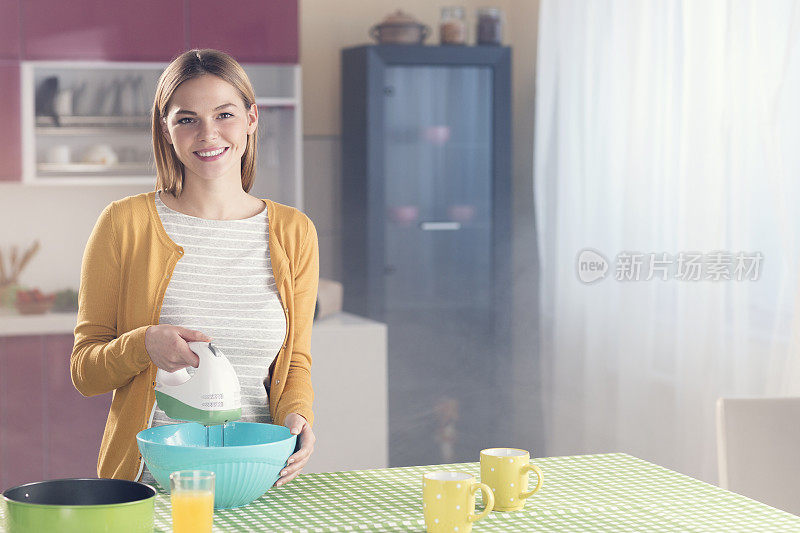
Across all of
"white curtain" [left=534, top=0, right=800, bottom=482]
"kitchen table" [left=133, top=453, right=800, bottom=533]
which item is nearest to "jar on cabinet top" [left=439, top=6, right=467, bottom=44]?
"white curtain" [left=534, top=0, right=800, bottom=482]

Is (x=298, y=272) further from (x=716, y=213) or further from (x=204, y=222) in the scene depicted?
(x=716, y=213)

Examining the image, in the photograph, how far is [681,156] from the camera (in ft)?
9.78

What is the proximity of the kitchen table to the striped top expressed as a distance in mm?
177

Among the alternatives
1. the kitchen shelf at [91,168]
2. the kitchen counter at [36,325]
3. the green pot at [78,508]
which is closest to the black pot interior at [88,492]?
the green pot at [78,508]

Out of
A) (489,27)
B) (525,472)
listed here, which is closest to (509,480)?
(525,472)

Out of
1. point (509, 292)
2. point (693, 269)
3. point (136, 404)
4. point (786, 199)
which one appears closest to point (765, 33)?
point (786, 199)

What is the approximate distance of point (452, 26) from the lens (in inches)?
149

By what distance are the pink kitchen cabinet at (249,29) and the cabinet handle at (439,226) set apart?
0.73 metres

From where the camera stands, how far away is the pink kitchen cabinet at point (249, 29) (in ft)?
11.7

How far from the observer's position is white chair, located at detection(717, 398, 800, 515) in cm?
172

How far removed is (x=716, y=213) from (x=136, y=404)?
1859 millimetres

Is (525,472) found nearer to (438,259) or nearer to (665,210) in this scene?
(665,210)

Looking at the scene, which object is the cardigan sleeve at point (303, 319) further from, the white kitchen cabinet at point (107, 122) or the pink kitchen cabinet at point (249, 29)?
the pink kitchen cabinet at point (249, 29)

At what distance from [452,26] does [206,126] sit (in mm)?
2483
